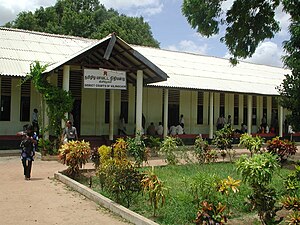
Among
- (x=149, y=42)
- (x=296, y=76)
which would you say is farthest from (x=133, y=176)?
(x=149, y=42)

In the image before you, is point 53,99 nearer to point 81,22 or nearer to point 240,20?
point 240,20

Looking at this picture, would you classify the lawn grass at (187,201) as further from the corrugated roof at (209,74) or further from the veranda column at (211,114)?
the veranda column at (211,114)

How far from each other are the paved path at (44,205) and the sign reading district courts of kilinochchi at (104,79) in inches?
A: 197

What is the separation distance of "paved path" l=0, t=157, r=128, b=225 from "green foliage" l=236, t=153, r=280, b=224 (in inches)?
91.3

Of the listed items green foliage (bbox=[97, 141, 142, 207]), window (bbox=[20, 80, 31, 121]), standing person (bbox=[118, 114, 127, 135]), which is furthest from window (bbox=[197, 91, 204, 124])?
green foliage (bbox=[97, 141, 142, 207])

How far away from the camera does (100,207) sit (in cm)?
771

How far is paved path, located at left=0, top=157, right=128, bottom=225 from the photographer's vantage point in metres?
6.74

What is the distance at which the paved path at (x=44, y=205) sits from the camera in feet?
22.1

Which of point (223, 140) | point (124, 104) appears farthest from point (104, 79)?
point (223, 140)

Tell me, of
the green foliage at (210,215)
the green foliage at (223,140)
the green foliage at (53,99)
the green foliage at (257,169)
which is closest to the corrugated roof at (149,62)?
the green foliage at (53,99)

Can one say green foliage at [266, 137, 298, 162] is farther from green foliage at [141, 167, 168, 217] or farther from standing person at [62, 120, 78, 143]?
green foliage at [141, 167, 168, 217]

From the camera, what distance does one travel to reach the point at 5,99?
16766 mm

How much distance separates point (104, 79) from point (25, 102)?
438cm

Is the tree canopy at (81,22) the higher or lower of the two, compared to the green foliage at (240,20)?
higher
